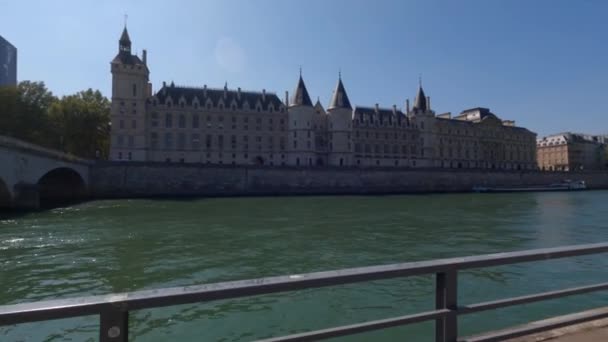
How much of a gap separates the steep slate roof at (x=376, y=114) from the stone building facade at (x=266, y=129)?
20 centimetres

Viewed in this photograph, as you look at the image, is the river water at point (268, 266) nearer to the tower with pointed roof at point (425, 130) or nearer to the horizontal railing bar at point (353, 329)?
the horizontal railing bar at point (353, 329)

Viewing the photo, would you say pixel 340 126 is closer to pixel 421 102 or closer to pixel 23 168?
pixel 421 102

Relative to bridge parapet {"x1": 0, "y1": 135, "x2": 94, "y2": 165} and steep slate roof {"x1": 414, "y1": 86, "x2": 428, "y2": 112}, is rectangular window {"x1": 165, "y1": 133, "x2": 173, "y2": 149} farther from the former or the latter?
steep slate roof {"x1": 414, "y1": 86, "x2": 428, "y2": 112}

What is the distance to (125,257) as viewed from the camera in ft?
42.0

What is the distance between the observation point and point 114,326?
203 centimetres

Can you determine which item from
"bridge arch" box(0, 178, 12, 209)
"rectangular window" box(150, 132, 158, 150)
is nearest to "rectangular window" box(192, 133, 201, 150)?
"rectangular window" box(150, 132, 158, 150)

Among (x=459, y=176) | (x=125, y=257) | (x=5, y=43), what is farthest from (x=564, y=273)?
(x=5, y=43)

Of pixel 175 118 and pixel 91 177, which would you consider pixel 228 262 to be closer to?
pixel 91 177

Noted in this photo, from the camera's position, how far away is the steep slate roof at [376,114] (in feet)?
258

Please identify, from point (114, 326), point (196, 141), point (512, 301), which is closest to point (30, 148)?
point (114, 326)

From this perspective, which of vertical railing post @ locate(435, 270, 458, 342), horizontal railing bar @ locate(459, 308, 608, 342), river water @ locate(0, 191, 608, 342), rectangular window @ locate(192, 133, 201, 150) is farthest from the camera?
rectangular window @ locate(192, 133, 201, 150)

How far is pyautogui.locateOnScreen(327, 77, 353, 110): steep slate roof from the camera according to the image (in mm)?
71938

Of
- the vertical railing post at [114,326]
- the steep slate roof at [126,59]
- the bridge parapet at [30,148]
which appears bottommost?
the vertical railing post at [114,326]

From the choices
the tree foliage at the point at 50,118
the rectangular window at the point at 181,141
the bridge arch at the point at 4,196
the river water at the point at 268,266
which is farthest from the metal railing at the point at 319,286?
the rectangular window at the point at 181,141
